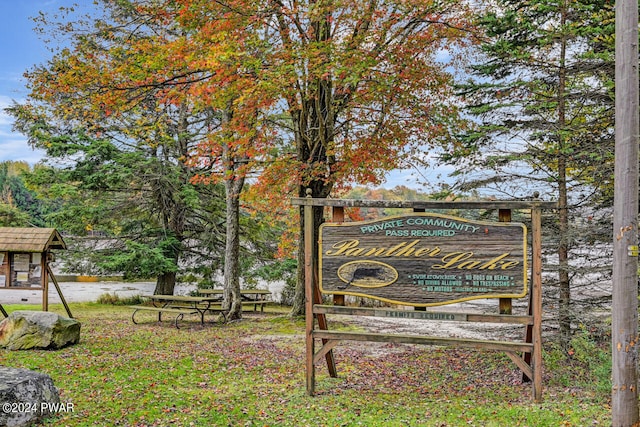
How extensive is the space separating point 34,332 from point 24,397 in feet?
14.3

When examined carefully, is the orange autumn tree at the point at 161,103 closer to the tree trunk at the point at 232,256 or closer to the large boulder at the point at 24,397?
the tree trunk at the point at 232,256

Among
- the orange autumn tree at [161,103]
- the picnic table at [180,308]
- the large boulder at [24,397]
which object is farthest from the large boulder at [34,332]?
the orange autumn tree at [161,103]

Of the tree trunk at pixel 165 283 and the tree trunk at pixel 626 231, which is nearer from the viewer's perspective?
the tree trunk at pixel 626 231

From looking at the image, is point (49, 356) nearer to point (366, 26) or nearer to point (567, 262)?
point (567, 262)

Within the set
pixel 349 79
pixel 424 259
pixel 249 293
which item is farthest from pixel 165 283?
pixel 424 259

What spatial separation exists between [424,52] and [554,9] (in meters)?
5.72

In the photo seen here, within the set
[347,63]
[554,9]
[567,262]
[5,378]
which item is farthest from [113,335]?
[554,9]

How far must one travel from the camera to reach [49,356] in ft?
26.2

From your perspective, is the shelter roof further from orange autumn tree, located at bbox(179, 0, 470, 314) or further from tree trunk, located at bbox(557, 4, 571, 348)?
tree trunk, located at bbox(557, 4, 571, 348)

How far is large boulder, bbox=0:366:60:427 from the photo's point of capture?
15.1 feet

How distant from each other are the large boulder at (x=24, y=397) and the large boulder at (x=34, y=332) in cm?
371

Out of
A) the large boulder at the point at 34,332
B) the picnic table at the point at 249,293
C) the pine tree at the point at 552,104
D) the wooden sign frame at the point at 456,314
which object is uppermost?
the pine tree at the point at 552,104

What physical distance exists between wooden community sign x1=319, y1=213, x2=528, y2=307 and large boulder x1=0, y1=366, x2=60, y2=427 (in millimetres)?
3405

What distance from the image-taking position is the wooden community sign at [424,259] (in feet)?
19.1
